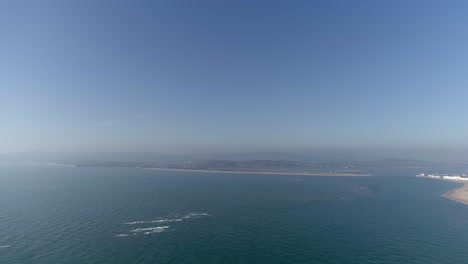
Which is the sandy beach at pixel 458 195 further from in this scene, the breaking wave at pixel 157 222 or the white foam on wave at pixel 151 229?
the white foam on wave at pixel 151 229

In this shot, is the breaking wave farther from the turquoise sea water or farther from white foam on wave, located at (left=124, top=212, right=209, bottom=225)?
the turquoise sea water

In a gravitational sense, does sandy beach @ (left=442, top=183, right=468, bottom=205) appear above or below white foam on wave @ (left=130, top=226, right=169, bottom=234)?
above

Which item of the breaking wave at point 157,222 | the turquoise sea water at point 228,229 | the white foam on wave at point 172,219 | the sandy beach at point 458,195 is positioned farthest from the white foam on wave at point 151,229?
the sandy beach at point 458,195

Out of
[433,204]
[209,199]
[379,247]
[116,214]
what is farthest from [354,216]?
[116,214]

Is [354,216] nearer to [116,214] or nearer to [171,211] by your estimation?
[171,211]

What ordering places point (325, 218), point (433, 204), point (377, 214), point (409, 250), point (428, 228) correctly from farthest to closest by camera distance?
point (433, 204) → point (377, 214) → point (325, 218) → point (428, 228) → point (409, 250)

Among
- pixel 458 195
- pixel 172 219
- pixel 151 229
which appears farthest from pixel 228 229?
pixel 458 195

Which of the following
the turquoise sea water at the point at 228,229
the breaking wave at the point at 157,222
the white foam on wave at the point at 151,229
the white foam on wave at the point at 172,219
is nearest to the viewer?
the turquoise sea water at the point at 228,229

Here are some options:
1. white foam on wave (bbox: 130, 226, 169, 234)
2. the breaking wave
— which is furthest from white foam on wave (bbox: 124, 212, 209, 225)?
white foam on wave (bbox: 130, 226, 169, 234)

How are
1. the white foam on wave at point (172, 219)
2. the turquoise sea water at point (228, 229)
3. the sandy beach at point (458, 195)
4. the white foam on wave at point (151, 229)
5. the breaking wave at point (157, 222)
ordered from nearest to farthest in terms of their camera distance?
1. the turquoise sea water at point (228, 229)
2. the breaking wave at point (157, 222)
3. the white foam on wave at point (151, 229)
4. the white foam on wave at point (172, 219)
5. the sandy beach at point (458, 195)
